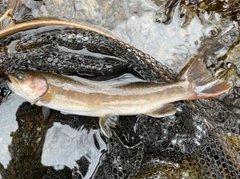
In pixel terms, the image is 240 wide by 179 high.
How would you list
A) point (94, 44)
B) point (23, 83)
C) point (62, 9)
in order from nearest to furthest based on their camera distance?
point (23, 83), point (94, 44), point (62, 9)

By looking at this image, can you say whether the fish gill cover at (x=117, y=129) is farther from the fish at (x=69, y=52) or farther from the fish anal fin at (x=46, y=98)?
the fish anal fin at (x=46, y=98)

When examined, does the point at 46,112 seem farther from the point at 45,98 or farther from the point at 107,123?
the point at 107,123

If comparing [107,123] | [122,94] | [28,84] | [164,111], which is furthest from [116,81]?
[28,84]

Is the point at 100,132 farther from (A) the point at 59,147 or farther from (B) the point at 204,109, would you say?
(B) the point at 204,109

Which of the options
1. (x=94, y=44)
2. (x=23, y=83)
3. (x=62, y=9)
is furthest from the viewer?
(x=62, y=9)

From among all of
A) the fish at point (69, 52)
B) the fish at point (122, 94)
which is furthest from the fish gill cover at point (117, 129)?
the fish at point (122, 94)

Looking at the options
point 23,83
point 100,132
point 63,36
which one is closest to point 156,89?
point 100,132
